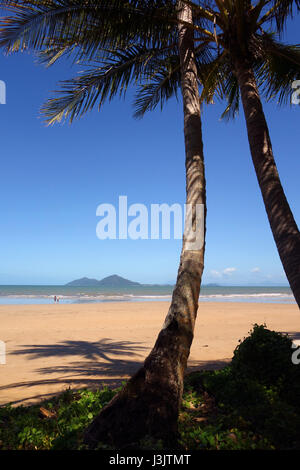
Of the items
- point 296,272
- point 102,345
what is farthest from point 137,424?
point 102,345

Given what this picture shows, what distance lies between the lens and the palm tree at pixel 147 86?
309 centimetres

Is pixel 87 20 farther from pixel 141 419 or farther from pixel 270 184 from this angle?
pixel 141 419

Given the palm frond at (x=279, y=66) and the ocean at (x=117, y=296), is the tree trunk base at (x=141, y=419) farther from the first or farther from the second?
the ocean at (x=117, y=296)

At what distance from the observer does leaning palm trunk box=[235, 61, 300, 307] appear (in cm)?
358

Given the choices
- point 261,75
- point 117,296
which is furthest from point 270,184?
point 117,296

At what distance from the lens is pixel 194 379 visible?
5.14 meters

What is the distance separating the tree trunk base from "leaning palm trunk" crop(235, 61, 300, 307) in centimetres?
168

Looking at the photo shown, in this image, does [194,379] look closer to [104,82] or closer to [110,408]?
[110,408]

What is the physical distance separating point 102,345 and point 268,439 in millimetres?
7388

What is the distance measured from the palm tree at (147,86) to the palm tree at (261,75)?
60 centimetres

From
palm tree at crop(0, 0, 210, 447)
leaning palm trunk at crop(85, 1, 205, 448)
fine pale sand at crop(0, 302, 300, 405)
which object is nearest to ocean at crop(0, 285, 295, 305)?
fine pale sand at crop(0, 302, 300, 405)

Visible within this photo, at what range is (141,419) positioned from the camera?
3.04m

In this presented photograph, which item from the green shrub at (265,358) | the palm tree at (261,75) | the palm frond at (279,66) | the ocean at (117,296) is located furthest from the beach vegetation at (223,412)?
the ocean at (117,296)
